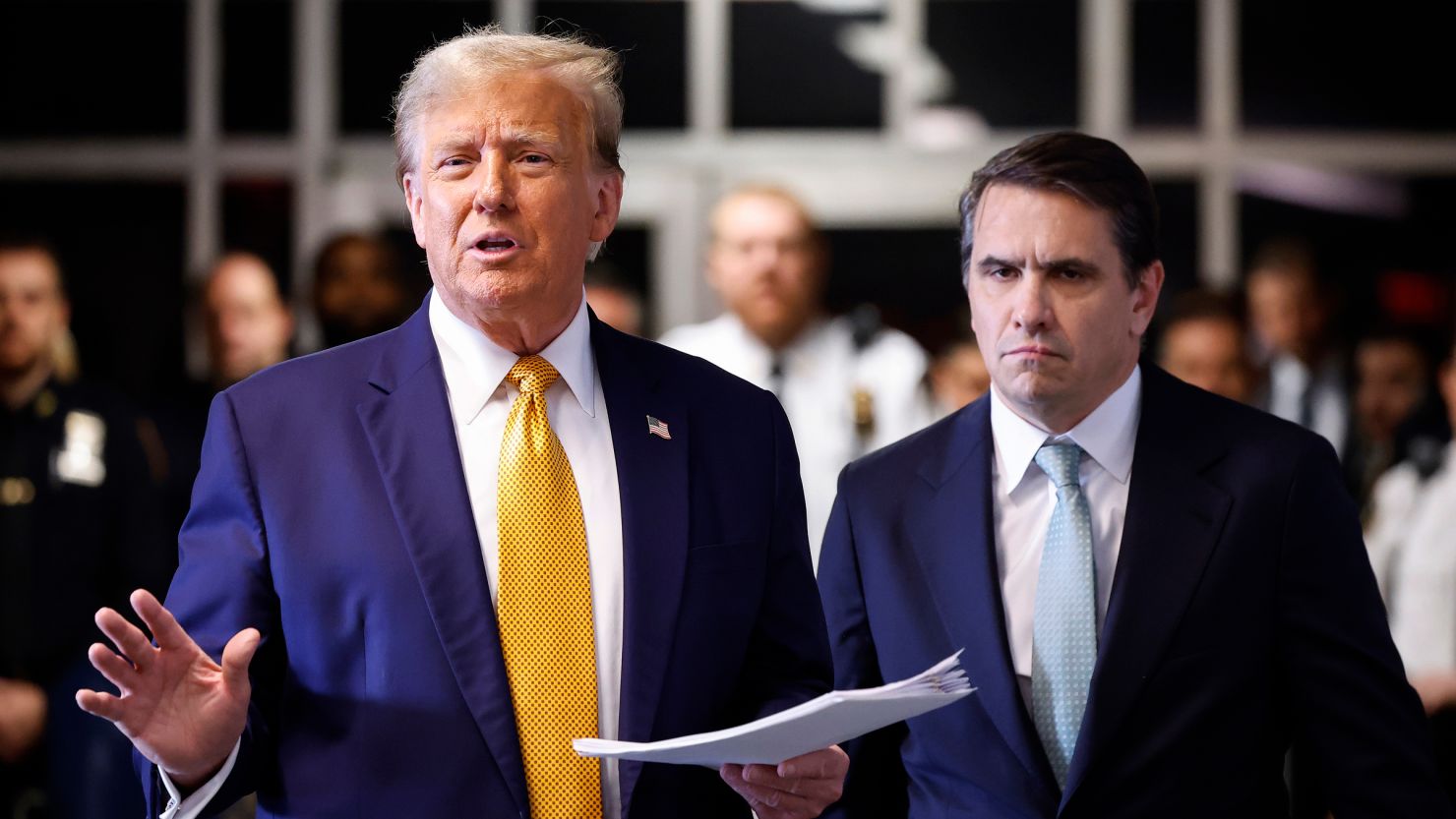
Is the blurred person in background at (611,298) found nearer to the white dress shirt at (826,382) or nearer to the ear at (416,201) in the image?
the white dress shirt at (826,382)

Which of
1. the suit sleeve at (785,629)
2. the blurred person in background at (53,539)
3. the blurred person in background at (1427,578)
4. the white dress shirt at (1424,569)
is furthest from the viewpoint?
the white dress shirt at (1424,569)

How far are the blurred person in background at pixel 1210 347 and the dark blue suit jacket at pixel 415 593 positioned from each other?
2.86 meters

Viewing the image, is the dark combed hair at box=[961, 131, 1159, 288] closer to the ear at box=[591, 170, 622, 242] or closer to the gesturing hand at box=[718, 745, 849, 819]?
the ear at box=[591, 170, 622, 242]

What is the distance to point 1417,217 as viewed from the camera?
793 cm

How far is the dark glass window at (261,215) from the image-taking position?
8.04m

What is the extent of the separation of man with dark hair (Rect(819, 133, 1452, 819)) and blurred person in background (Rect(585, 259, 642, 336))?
138 inches

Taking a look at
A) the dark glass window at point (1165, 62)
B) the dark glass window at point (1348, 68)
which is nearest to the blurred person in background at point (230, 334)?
the dark glass window at point (1165, 62)

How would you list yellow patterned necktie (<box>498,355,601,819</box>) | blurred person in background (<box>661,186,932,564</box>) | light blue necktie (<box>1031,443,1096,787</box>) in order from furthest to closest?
blurred person in background (<box>661,186,932,564</box>) < light blue necktie (<box>1031,443,1096,787</box>) < yellow patterned necktie (<box>498,355,601,819</box>)

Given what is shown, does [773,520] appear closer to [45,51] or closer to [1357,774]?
[1357,774]

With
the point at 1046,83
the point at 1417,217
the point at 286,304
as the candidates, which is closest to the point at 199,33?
the point at 286,304

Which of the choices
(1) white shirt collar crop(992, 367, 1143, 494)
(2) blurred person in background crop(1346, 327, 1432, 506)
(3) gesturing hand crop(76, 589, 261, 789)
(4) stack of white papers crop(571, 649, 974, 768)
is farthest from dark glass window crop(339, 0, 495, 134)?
(4) stack of white papers crop(571, 649, 974, 768)

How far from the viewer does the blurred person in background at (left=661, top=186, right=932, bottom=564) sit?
17.3 feet

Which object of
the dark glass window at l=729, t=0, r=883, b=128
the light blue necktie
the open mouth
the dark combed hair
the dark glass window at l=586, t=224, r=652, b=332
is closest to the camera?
the open mouth

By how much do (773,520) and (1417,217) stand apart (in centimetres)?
643
